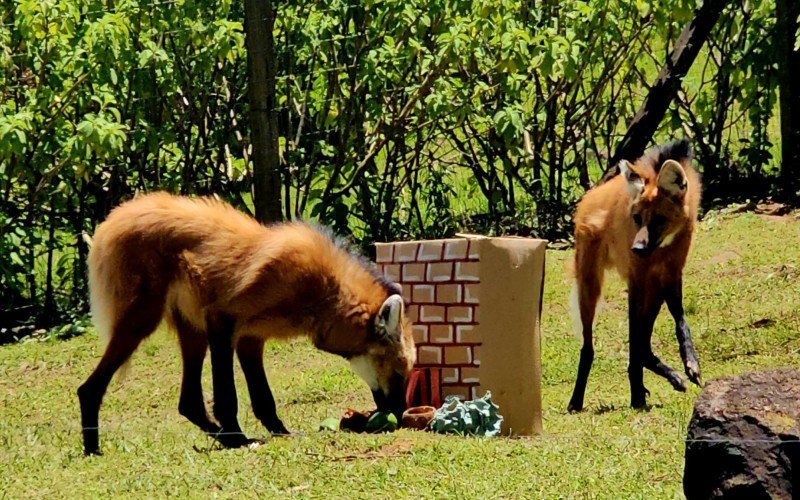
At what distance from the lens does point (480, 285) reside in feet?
18.7

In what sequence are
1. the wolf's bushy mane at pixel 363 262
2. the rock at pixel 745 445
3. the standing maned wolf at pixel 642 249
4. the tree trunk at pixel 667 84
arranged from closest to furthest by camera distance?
the rock at pixel 745 445, the wolf's bushy mane at pixel 363 262, the standing maned wolf at pixel 642 249, the tree trunk at pixel 667 84

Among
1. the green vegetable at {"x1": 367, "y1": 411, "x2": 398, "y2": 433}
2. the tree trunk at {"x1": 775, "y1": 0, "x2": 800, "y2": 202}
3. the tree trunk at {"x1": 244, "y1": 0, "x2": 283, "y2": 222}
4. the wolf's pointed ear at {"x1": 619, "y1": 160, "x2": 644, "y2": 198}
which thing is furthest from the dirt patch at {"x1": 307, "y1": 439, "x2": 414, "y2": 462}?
the tree trunk at {"x1": 775, "y1": 0, "x2": 800, "y2": 202}

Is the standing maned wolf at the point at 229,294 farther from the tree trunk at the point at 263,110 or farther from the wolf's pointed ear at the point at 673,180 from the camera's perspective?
the wolf's pointed ear at the point at 673,180

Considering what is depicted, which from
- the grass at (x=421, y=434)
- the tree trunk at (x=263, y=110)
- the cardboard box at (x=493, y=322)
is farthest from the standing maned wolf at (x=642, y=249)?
the tree trunk at (x=263, y=110)

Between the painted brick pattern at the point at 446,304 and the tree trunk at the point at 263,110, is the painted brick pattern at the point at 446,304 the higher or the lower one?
the lower one

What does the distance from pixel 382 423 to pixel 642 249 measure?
71.0 inches

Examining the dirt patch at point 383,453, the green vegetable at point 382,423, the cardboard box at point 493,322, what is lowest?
the green vegetable at point 382,423

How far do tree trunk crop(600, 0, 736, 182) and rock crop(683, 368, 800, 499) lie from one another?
5.99m

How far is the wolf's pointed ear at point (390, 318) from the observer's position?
18.6ft

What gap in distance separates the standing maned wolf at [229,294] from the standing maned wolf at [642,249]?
1446mm

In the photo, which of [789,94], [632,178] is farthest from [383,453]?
[789,94]

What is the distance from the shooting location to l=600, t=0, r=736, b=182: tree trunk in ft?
31.0

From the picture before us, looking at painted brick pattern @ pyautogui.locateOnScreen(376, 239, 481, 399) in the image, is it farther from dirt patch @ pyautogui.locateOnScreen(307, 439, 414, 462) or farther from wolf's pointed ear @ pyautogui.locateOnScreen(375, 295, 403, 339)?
dirt patch @ pyautogui.locateOnScreen(307, 439, 414, 462)

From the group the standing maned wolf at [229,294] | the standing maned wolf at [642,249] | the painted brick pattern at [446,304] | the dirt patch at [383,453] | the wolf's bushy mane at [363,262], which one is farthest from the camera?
the standing maned wolf at [642,249]
